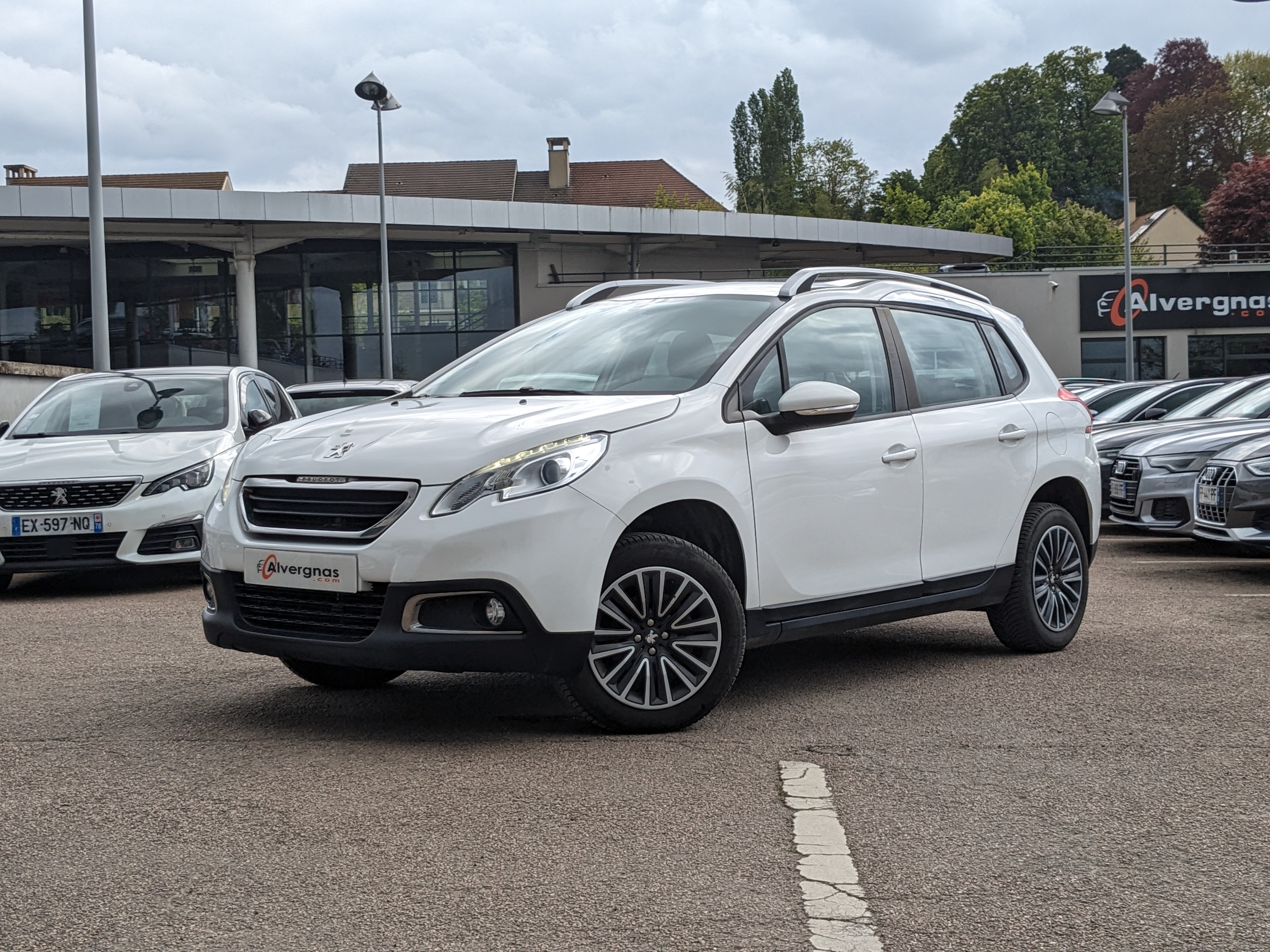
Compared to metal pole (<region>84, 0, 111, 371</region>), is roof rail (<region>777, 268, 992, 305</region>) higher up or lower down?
lower down

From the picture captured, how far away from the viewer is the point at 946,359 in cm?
688

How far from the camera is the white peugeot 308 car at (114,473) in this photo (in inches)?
373

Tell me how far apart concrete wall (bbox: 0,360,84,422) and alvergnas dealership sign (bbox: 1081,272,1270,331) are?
1278 inches

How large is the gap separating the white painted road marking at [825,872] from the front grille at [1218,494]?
6.65 metres

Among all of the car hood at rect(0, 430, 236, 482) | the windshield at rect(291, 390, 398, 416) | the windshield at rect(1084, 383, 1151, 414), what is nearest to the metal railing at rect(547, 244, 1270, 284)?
the windshield at rect(1084, 383, 1151, 414)

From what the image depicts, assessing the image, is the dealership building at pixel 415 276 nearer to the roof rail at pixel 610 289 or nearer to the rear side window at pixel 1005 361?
the roof rail at pixel 610 289

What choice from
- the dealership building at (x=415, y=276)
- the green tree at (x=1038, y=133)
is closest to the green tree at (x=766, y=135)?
the green tree at (x=1038, y=133)

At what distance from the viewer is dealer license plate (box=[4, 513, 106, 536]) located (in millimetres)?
9422

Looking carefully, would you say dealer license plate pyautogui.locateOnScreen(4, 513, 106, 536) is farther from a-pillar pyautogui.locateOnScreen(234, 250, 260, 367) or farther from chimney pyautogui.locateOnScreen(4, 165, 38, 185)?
chimney pyautogui.locateOnScreen(4, 165, 38, 185)

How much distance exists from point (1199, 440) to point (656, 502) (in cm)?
864

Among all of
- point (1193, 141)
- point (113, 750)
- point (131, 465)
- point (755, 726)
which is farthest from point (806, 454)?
point (1193, 141)

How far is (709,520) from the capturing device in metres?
5.52

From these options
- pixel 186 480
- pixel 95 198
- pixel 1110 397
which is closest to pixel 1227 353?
pixel 1110 397

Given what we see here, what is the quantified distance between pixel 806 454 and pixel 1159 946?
284cm
